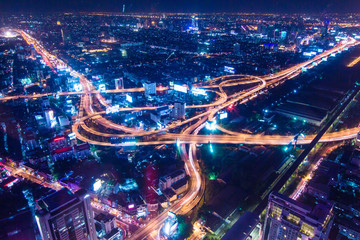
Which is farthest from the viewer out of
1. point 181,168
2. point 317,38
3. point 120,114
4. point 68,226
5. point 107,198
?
point 317,38

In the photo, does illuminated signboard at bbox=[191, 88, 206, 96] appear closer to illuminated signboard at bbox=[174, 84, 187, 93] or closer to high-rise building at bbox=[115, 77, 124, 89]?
illuminated signboard at bbox=[174, 84, 187, 93]

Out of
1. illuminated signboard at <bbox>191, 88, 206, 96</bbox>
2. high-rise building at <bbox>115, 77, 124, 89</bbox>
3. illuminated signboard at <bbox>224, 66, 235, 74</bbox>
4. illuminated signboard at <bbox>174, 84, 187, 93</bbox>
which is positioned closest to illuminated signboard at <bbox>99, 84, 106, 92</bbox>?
high-rise building at <bbox>115, 77, 124, 89</bbox>

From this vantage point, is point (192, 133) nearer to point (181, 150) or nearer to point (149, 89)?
point (181, 150)

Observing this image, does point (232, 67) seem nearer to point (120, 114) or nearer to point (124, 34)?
point (120, 114)

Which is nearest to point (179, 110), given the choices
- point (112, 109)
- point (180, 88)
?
point (180, 88)

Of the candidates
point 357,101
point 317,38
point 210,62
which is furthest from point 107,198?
point 317,38

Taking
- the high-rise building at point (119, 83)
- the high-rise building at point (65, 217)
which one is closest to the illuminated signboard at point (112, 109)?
the high-rise building at point (119, 83)

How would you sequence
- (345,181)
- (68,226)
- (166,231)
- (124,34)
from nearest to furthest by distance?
(68,226), (166,231), (345,181), (124,34)

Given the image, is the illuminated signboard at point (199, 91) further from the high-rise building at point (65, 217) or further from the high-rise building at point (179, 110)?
the high-rise building at point (65, 217)

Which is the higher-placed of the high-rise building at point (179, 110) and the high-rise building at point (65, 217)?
the high-rise building at point (65, 217)
